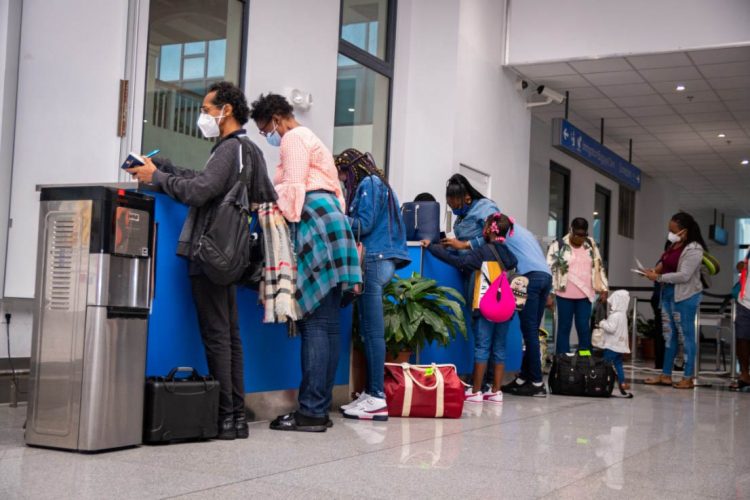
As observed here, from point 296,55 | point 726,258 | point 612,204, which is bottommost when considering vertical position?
point 726,258

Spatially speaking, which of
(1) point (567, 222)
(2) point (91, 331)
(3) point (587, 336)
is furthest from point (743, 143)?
(2) point (91, 331)

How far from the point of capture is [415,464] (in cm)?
357

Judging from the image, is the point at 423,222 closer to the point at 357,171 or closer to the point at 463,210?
the point at 463,210

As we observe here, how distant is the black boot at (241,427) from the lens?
13.3 ft

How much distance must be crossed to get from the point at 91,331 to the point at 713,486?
7.87 ft

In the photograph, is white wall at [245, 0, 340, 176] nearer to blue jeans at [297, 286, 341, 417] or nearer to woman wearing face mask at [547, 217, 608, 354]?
woman wearing face mask at [547, 217, 608, 354]

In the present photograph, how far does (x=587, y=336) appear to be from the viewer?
820cm

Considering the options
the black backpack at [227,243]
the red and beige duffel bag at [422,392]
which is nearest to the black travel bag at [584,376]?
the red and beige duffel bag at [422,392]

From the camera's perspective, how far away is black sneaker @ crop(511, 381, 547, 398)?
7078mm

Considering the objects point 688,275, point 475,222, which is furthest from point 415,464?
point 688,275

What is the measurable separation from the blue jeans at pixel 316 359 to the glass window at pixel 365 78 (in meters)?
4.19

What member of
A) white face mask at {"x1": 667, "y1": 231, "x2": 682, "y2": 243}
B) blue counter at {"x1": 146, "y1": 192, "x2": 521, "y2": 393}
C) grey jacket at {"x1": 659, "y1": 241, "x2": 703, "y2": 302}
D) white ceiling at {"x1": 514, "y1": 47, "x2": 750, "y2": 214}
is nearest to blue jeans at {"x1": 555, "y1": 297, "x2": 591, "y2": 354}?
grey jacket at {"x1": 659, "y1": 241, "x2": 703, "y2": 302}

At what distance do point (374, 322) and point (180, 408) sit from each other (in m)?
1.44

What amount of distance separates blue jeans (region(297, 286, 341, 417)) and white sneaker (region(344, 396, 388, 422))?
1.58 feet
